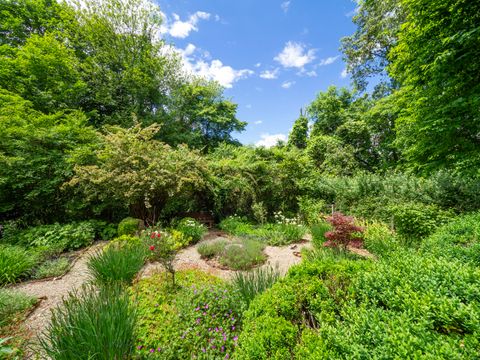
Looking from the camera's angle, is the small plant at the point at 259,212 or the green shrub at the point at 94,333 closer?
the green shrub at the point at 94,333

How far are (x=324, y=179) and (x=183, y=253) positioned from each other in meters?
7.42

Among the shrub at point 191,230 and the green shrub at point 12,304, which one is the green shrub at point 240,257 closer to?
the shrub at point 191,230

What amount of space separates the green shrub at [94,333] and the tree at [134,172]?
498 cm

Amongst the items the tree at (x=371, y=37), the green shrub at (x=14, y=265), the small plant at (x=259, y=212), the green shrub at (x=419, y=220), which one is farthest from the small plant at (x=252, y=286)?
the tree at (x=371, y=37)

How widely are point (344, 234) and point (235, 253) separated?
2.92 meters

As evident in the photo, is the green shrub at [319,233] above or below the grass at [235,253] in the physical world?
above

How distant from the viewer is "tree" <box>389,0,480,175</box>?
159 inches

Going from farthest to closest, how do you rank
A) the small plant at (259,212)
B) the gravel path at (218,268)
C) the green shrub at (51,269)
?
the small plant at (259,212) → the gravel path at (218,268) → the green shrub at (51,269)

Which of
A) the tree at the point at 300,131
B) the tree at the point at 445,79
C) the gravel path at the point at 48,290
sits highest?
the tree at the point at 300,131

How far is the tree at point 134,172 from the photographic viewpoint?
6759 millimetres

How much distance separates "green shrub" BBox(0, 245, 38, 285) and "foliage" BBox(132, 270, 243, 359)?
3393mm

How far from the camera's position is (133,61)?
43.8ft

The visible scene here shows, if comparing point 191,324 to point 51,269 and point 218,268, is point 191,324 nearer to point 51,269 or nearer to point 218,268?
point 218,268

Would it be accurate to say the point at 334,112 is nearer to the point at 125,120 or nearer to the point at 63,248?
the point at 125,120
